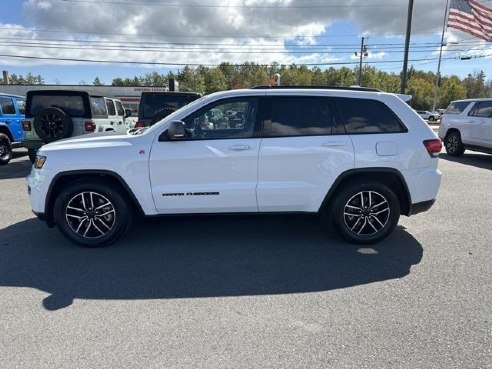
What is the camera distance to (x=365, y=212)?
189 inches

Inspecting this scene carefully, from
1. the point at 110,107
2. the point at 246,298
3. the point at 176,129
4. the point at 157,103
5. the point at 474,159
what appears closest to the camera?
the point at 246,298

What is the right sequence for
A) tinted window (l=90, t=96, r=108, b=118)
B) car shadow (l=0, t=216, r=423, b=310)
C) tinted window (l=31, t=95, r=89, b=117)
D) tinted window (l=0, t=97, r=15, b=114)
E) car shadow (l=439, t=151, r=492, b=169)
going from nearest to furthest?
car shadow (l=0, t=216, r=423, b=310) < tinted window (l=31, t=95, r=89, b=117) < tinted window (l=90, t=96, r=108, b=118) < tinted window (l=0, t=97, r=15, b=114) < car shadow (l=439, t=151, r=492, b=169)

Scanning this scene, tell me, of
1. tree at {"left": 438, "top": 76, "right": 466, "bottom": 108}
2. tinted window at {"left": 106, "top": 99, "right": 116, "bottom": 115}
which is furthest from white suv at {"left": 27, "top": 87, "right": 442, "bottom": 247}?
tree at {"left": 438, "top": 76, "right": 466, "bottom": 108}

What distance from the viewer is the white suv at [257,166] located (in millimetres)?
4527

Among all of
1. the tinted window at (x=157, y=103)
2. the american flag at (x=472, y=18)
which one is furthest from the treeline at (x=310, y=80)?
the tinted window at (x=157, y=103)

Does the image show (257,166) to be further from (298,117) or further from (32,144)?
(32,144)

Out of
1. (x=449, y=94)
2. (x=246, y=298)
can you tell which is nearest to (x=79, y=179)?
(x=246, y=298)

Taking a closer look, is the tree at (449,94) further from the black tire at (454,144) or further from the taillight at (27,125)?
the taillight at (27,125)

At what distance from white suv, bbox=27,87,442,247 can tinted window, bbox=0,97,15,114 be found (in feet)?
26.6

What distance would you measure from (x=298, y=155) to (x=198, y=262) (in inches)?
64.6

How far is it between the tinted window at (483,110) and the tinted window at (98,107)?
10971mm

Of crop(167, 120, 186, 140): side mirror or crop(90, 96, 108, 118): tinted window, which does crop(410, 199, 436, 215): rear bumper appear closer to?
crop(167, 120, 186, 140): side mirror

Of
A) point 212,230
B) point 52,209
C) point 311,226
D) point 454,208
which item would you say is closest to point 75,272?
point 52,209

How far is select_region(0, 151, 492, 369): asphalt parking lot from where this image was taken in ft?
9.17
